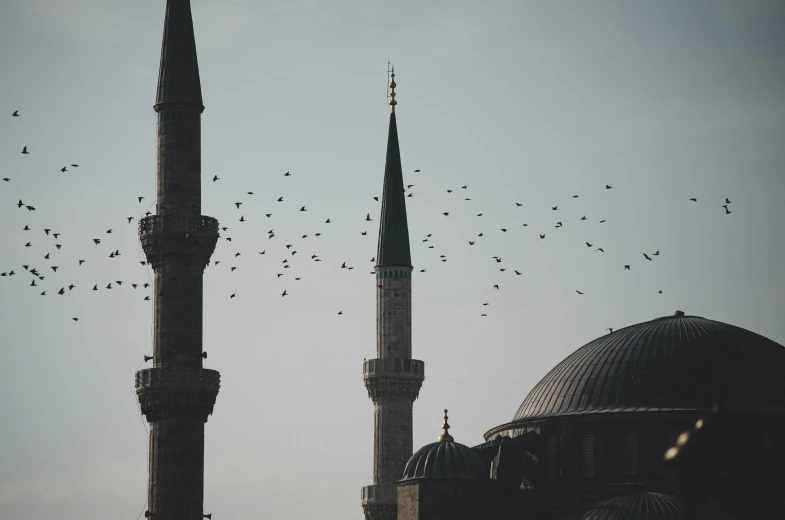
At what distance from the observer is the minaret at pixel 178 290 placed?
163 ft

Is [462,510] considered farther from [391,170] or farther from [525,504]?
[391,170]

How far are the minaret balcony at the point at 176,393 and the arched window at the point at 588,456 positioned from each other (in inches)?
480

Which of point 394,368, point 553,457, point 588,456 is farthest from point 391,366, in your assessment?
point 588,456

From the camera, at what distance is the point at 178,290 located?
168 ft

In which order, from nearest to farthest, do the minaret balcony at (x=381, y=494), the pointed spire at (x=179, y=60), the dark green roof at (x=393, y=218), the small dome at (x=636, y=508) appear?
the small dome at (x=636, y=508)
the pointed spire at (x=179, y=60)
the minaret balcony at (x=381, y=494)
the dark green roof at (x=393, y=218)

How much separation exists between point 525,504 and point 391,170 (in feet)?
81.5

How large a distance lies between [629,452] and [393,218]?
76.6 ft

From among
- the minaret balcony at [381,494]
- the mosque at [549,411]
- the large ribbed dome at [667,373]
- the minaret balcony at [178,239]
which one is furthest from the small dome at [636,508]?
the minaret balcony at [381,494]

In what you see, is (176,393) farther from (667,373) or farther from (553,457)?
(667,373)

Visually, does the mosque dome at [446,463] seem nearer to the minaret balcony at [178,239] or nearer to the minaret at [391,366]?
the minaret balcony at [178,239]

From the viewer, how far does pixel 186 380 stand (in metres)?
49.9

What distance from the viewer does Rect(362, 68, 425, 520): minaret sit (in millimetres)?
63875

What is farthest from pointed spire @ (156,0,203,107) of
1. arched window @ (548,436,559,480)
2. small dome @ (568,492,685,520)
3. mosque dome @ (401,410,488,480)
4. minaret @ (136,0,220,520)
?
small dome @ (568,492,685,520)

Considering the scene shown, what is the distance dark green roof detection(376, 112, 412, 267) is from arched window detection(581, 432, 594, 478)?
20.5 metres
